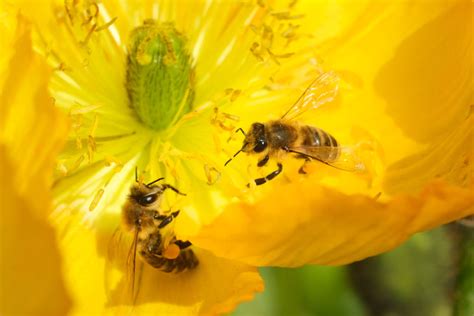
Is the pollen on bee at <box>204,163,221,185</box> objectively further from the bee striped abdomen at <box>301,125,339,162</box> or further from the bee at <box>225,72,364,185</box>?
the bee striped abdomen at <box>301,125,339,162</box>

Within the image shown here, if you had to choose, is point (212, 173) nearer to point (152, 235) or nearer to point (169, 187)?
point (169, 187)

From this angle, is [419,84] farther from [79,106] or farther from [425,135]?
[79,106]

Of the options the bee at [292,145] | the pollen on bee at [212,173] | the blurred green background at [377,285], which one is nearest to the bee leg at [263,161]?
the bee at [292,145]

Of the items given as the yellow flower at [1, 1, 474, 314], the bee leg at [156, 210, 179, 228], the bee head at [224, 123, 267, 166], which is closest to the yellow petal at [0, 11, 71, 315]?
the yellow flower at [1, 1, 474, 314]

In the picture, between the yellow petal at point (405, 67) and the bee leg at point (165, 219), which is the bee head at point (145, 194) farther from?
the yellow petal at point (405, 67)

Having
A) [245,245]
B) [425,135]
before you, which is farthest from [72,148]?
[425,135]

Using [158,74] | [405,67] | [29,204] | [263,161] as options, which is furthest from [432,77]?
[29,204]
